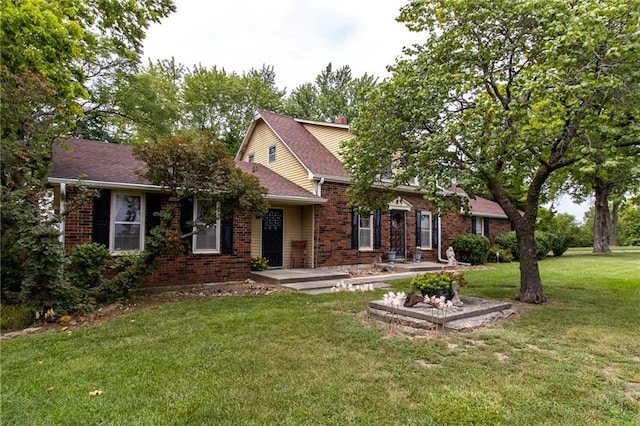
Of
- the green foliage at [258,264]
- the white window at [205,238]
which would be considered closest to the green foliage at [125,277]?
the white window at [205,238]

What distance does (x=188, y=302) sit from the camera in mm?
7594

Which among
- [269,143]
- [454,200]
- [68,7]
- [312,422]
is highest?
[68,7]

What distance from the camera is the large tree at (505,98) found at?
5406 millimetres

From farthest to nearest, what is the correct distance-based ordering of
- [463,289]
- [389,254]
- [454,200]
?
[389,254]
[463,289]
[454,200]

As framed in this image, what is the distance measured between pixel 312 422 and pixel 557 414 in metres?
2.01

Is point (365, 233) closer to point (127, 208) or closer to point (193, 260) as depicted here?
point (193, 260)

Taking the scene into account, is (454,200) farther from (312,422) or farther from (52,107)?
(52,107)

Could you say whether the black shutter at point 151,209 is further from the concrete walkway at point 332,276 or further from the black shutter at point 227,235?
the concrete walkway at point 332,276

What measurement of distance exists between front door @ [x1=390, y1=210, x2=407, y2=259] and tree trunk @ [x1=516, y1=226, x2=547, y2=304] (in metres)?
7.31

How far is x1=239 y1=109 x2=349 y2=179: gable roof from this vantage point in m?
13.0

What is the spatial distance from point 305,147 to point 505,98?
26.4 feet

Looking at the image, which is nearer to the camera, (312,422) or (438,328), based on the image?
(312,422)

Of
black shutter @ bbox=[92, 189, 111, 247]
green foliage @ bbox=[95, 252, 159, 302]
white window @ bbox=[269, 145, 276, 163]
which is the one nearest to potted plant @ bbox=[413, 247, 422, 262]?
white window @ bbox=[269, 145, 276, 163]

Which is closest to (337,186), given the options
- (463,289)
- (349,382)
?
(463,289)
